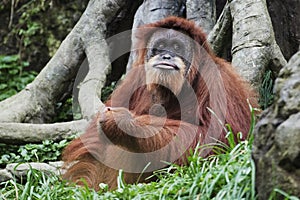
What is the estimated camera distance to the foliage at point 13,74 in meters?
8.23

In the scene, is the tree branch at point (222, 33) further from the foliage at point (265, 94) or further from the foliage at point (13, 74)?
the foliage at point (13, 74)

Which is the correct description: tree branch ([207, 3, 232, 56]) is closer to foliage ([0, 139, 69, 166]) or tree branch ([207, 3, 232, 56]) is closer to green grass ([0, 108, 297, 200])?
foliage ([0, 139, 69, 166])

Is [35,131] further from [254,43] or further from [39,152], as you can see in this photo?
[254,43]

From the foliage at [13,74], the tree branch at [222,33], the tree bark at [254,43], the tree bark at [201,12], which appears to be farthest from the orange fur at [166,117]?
the foliage at [13,74]

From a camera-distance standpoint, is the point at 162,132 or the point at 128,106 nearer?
the point at 162,132

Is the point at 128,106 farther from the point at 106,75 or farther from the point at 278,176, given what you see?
the point at 278,176

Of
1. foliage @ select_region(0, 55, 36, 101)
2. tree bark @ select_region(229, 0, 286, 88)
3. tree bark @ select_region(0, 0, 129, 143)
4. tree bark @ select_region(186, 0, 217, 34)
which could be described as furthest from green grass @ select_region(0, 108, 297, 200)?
foliage @ select_region(0, 55, 36, 101)

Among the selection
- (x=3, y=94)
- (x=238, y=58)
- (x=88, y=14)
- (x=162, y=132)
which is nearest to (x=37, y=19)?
(x=3, y=94)

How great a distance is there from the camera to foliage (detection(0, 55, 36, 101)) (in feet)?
27.0

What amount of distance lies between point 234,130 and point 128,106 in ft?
3.27

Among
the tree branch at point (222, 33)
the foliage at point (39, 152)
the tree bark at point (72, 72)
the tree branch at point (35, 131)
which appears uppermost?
the tree branch at point (222, 33)

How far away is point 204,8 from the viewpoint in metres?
6.29

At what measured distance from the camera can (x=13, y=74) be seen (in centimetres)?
838

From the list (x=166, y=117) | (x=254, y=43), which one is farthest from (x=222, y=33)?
(x=166, y=117)
